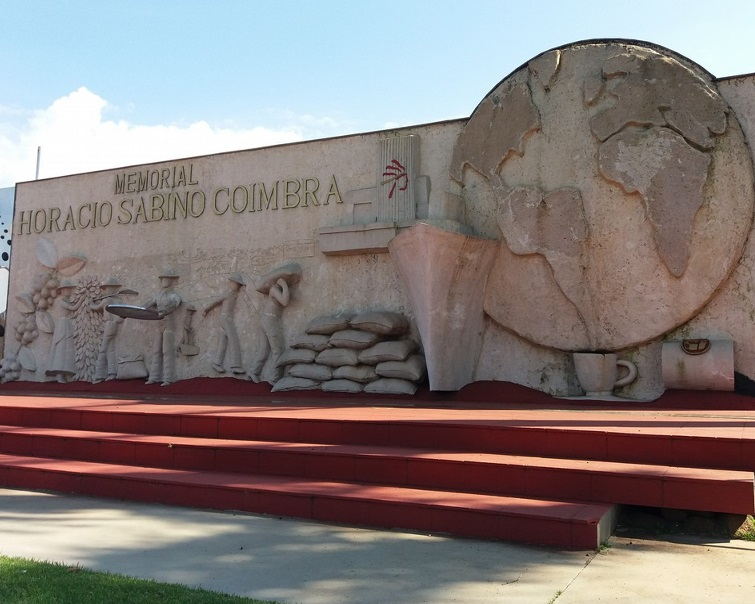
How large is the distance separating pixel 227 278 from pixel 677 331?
6185mm

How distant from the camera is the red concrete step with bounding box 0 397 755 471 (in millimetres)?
4445

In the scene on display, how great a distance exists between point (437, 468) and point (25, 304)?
1006 centimetres

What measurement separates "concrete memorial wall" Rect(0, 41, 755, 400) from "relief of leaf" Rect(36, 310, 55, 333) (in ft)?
4.22

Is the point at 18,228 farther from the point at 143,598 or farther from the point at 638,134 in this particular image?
the point at 143,598

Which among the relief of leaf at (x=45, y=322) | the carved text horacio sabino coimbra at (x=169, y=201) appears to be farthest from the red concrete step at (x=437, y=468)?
the relief of leaf at (x=45, y=322)

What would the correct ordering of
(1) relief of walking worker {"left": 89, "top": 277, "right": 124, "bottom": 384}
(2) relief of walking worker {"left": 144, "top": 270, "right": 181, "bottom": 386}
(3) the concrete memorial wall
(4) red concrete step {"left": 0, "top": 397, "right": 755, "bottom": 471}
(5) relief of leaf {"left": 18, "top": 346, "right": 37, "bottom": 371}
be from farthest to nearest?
(5) relief of leaf {"left": 18, "top": 346, "right": 37, "bottom": 371} → (1) relief of walking worker {"left": 89, "top": 277, "right": 124, "bottom": 384} → (2) relief of walking worker {"left": 144, "top": 270, "right": 181, "bottom": 386} → (3) the concrete memorial wall → (4) red concrete step {"left": 0, "top": 397, "right": 755, "bottom": 471}

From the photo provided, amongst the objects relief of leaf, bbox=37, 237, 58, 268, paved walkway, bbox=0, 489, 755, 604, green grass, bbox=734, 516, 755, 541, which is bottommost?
paved walkway, bbox=0, 489, 755, 604

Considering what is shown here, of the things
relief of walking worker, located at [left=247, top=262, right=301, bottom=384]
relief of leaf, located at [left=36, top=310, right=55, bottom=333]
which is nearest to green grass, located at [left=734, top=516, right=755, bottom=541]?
relief of walking worker, located at [left=247, top=262, right=301, bottom=384]

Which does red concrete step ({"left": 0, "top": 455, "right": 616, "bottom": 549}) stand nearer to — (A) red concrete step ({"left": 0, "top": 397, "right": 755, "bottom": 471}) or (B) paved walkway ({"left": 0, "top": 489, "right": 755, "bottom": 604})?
(B) paved walkway ({"left": 0, "top": 489, "right": 755, "bottom": 604})

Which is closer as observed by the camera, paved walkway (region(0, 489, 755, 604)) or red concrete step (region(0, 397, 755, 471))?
paved walkway (region(0, 489, 755, 604))

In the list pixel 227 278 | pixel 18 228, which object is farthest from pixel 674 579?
pixel 18 228

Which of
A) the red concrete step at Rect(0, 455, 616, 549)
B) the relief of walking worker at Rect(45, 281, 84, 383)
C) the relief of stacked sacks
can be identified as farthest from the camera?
Result: the relief of walking worker at Rect(45, 281, 84, 383)

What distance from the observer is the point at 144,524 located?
14.1 ft

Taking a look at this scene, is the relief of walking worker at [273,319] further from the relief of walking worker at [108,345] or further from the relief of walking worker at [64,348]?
the relief of walking worker at [64,348]
